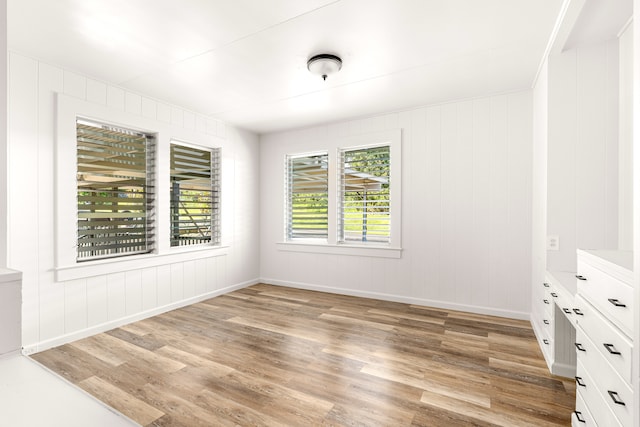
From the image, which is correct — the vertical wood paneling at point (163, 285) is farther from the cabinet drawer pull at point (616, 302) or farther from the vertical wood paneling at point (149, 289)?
the cabinet drawer pull at point (616, 302)

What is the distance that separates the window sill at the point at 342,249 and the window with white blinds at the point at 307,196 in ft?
0.52

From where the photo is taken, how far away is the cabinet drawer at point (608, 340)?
1.16 metres

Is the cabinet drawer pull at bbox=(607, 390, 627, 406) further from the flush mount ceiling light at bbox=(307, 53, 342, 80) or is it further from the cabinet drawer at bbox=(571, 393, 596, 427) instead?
the flush mount ceiling light at bbox=(307, 53, 342, 80)

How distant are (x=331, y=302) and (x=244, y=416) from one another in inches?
96.0

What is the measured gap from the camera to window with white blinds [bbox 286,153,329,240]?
16.0 feet

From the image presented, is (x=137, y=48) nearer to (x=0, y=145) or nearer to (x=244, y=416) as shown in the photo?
(x=0, y=145)

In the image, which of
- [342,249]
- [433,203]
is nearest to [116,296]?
[342,249]

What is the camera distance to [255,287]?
5.09 meters

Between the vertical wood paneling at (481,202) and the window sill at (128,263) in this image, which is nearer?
the window sill at (128,263)

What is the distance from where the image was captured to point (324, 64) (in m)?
2.72

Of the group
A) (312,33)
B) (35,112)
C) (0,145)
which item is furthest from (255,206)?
(0,145)

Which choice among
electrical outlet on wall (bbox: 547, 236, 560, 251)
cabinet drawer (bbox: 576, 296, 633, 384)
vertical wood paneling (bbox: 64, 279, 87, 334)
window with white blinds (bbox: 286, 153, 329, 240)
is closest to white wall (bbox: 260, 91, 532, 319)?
window with white blinds (bbox: 286, 153, 329, 240)

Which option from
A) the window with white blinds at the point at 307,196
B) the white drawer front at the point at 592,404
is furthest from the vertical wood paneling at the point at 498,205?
the window with white blinds at the point at 307,196

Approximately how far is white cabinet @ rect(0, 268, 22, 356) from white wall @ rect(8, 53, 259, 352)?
233 cm
